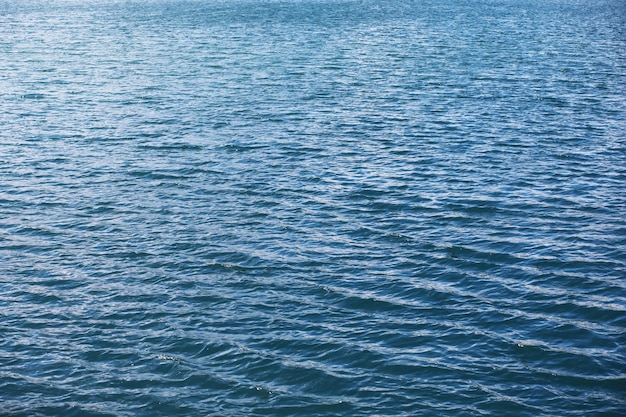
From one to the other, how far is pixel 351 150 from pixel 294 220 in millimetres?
15397

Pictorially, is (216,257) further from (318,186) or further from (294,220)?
(318,186)

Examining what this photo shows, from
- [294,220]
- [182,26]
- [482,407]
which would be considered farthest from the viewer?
[182,26]

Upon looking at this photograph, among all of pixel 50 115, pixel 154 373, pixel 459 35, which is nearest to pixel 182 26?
pixel 459 35

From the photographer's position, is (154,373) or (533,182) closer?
(154,373)

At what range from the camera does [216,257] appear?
40844mm

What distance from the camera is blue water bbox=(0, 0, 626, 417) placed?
2941 centimetres

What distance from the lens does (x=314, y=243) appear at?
1670 inches

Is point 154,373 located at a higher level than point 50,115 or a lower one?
lower

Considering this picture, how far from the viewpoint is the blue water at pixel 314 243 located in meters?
29.4

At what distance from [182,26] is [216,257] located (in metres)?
116

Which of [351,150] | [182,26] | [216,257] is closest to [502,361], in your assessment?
[216,257]

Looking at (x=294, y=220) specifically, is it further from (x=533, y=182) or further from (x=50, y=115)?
(x=50, y=115)

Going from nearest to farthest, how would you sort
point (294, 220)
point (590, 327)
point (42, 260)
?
1. point (590, 327)
2. point (42, 260)
3. point (294, 220)

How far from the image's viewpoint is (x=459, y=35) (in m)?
128
